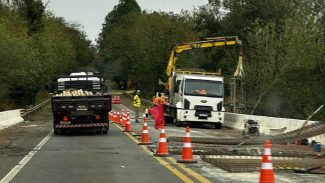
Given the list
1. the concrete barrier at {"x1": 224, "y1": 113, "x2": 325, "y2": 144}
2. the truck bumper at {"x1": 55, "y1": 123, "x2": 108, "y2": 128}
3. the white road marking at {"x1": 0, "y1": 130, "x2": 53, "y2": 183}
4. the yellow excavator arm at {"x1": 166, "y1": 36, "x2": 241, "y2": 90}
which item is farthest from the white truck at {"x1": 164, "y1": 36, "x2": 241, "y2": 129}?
the white road marking at {"x1": 0, "y1": 130, "x2": 53, "y2": 183}

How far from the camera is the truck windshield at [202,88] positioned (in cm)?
3278

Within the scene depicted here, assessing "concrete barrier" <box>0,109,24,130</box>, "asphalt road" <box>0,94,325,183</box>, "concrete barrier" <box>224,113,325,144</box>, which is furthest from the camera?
"concrete barrier" <box>0,109,24,130</box>

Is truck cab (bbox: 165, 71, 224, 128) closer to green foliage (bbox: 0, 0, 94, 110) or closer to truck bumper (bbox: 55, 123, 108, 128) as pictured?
truck bumper (bbox: 55, 123, 108, 128)

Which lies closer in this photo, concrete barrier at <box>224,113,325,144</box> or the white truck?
concrete barrier at <box>224,113,325,144</box>

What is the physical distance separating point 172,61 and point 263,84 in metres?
10.3

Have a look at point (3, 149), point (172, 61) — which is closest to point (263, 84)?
point (172, 61)

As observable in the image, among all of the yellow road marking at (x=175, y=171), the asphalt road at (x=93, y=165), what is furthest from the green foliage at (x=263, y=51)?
the yellow road marking at (x=175, y=171)

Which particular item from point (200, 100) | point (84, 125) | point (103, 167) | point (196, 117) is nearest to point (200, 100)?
point (200, 100)

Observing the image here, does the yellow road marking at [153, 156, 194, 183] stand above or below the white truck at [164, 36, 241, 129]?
below

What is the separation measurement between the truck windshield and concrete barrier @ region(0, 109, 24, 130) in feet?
33.2

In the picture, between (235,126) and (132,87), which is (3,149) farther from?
(132,87)

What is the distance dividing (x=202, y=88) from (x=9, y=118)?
38.8 ft

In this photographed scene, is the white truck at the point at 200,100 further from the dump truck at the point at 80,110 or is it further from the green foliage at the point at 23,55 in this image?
the green foliage at the point at 23,55

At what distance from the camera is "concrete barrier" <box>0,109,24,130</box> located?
1297 inches
